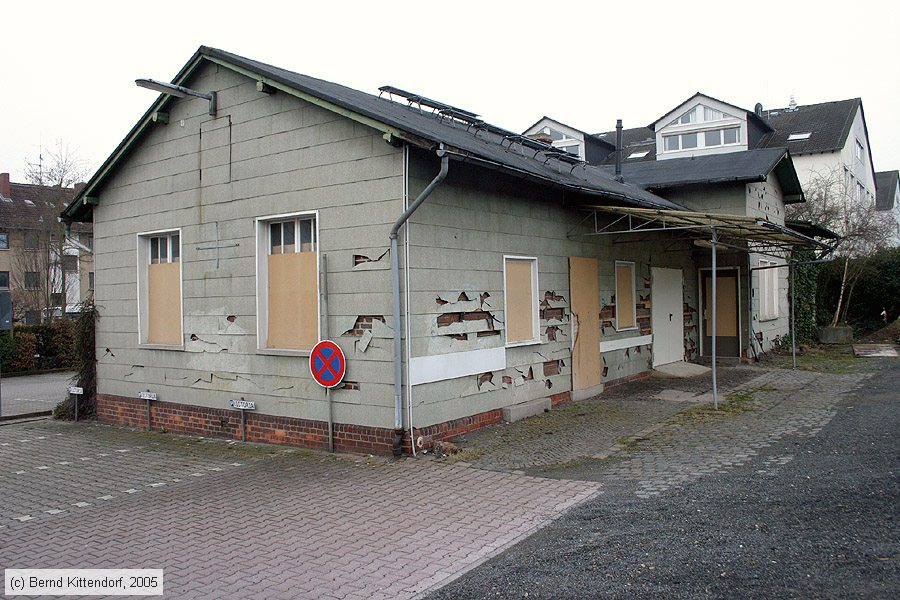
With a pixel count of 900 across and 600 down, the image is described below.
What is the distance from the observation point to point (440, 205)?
8820 millimetres

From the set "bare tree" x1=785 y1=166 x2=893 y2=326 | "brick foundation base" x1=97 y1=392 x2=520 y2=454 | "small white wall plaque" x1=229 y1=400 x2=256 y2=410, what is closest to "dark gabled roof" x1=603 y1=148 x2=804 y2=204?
"bare tree" x1=785 y1=166 x2=893 y2=326

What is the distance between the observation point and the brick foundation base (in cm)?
844

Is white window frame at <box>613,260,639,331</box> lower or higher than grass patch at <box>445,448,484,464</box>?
higher

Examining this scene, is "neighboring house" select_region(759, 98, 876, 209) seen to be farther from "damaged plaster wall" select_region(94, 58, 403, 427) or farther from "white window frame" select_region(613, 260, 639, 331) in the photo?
"damaged plaster wall" select_region(94, 58, 403, 427)

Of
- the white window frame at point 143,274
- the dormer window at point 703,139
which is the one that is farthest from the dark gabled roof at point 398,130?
the dormer window at point 703,139

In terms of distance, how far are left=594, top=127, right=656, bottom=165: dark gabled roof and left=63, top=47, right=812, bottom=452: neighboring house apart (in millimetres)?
29722

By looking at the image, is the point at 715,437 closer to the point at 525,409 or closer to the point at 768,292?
the point at 525,409

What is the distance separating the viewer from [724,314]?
1752cm

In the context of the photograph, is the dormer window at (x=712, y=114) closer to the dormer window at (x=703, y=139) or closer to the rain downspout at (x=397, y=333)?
the dormer window at (x=703, y=139)

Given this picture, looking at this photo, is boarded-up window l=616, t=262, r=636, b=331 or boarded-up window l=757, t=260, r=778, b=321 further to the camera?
boarded-up window l=757, t=260, r=778, b=321

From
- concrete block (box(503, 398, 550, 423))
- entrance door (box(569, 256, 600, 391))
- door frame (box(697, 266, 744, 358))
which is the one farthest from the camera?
door frame (box(697, 266, 744, 358))

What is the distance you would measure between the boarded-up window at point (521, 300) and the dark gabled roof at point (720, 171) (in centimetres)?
759

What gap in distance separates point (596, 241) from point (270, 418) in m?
6.36

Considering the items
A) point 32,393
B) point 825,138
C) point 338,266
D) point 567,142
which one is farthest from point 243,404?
point 825,138
